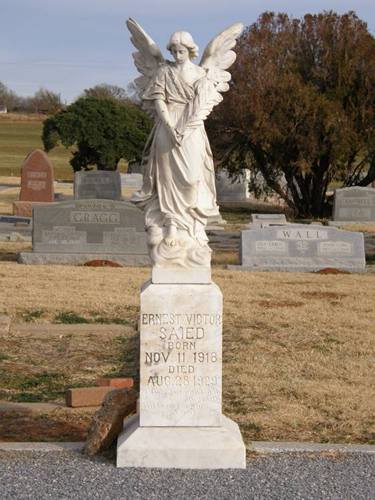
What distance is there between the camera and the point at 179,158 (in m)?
6.43

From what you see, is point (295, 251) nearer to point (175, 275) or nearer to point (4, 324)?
point (4, 324)

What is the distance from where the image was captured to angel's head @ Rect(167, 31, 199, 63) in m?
6.45

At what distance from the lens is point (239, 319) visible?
12039mm

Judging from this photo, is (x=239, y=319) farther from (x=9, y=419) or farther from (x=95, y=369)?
(x=9, y=419)

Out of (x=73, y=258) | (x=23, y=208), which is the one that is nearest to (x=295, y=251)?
(x=73, y=258)

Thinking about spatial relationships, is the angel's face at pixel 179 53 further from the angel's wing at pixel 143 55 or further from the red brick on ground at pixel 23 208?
the red brick on ground at pixel 23 208

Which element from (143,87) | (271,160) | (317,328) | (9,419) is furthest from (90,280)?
(271,160)

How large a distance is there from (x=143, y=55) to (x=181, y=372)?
210cm

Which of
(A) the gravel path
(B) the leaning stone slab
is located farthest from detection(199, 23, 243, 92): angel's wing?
(B) the leaning stone slab

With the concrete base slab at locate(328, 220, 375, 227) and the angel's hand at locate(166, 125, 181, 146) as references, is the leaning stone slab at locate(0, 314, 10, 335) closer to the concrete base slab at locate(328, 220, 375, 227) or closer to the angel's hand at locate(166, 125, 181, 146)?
the angel's hand at locate(166, 125, 181, 146)

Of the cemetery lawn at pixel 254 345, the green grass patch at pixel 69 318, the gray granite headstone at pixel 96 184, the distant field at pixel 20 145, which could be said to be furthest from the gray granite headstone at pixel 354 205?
the distant field at pixel 20 145

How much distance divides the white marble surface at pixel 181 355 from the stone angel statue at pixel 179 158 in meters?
0.23

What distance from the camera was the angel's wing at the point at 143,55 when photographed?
6586mm

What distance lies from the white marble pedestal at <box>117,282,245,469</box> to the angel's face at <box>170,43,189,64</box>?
1.45m
